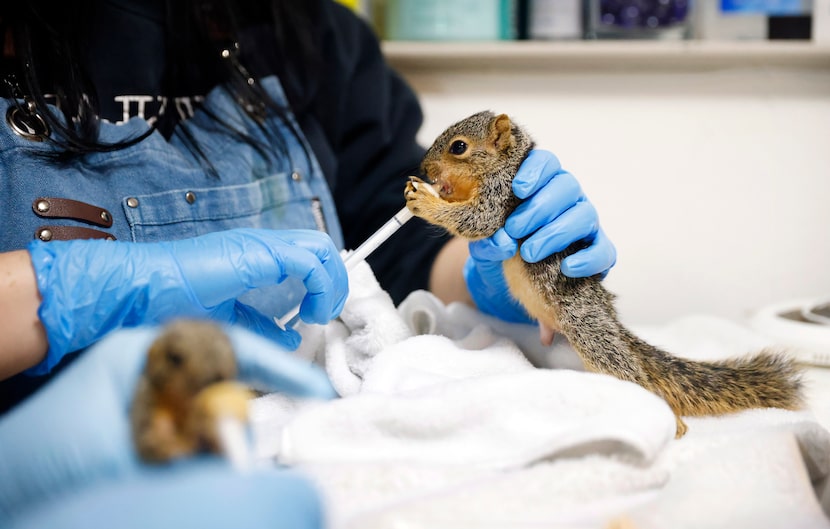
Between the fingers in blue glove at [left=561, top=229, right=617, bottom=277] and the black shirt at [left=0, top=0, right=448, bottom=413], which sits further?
the black shirt at [left=0, top=0, right=448, bottom=413]

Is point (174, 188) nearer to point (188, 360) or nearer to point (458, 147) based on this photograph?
point (458, 147)

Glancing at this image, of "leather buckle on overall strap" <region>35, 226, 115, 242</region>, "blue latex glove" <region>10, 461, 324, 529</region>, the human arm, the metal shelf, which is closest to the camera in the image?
"blue latex glove" <region>10, 461, 324, 529</region>

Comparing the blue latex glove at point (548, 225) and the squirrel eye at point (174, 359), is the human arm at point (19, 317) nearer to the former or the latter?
the squirrel eye at point (174, 359)

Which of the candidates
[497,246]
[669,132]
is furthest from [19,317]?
[669,132]

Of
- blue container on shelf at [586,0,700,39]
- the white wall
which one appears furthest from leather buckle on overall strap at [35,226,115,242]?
blue container on shelf at [586,0,700,39]

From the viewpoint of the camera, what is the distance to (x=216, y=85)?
1202 millimetres

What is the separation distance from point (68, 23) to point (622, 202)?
1.35 metres

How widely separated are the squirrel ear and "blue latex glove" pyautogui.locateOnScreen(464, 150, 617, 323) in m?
0.04

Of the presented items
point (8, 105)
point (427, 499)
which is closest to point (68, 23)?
point (8, 105)

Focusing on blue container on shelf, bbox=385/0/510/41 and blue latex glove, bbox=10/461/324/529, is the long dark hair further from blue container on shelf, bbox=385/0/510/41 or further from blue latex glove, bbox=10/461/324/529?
blue latex glove, bbox=10/461/324/529

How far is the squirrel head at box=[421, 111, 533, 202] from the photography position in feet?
3.28

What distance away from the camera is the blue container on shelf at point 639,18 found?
1.65m

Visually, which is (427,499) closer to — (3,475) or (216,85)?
(3,475)

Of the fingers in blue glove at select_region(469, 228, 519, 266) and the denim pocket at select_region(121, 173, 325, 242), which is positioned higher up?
the denim pocket at select_region(121, 173, 325, 242)
